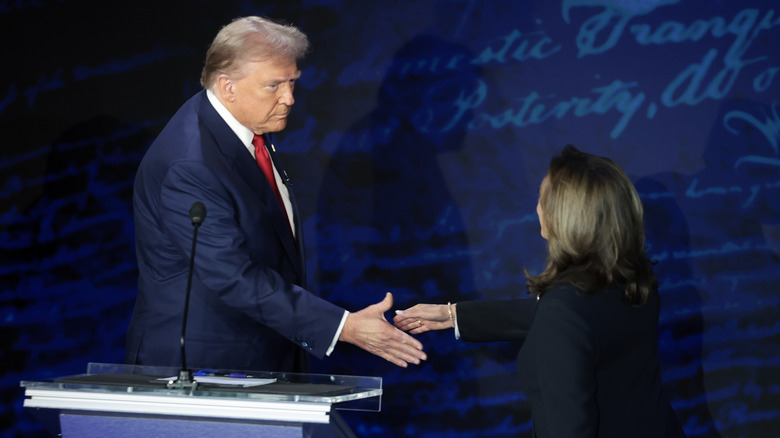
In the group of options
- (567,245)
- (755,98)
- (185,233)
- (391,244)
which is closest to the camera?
(567,245)

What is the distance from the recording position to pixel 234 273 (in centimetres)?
233

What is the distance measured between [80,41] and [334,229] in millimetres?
1436

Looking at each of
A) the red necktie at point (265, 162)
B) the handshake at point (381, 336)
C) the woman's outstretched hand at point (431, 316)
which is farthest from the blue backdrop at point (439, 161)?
the handshake at point (381, 336)

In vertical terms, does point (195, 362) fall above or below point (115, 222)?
below

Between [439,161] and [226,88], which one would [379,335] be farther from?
[439,161]

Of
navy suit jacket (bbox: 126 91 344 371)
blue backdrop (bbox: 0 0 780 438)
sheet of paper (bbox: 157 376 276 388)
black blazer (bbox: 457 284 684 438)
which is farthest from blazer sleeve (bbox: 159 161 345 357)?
blue backdrop (bbox: 0 0 780 438)

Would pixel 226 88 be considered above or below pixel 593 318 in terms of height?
above

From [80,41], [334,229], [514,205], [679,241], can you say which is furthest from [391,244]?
[80,41]

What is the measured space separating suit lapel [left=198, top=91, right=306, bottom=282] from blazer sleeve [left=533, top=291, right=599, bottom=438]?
3.22 ft

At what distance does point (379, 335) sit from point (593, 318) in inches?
29.1

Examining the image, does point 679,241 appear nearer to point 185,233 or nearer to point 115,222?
point 185,233

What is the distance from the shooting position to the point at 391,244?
12.0ft

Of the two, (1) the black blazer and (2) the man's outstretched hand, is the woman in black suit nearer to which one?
(1) the black blazer

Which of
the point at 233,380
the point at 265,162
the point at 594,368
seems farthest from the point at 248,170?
the point at 594,368
